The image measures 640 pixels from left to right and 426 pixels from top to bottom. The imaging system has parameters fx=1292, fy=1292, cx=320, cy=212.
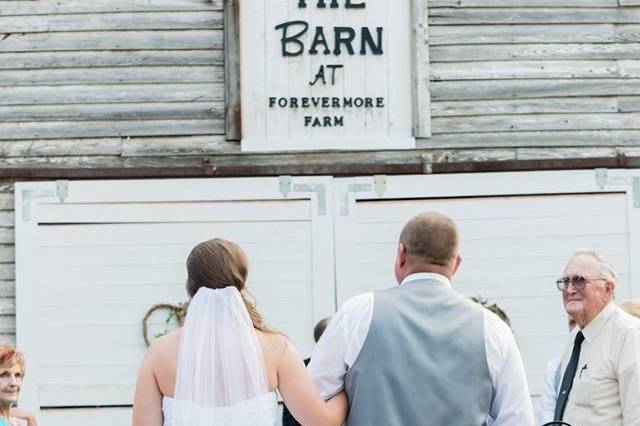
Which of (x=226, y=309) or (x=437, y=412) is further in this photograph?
(x=226, y=309)

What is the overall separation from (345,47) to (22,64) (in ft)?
7.97

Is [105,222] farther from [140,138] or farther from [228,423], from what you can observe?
[228,423]

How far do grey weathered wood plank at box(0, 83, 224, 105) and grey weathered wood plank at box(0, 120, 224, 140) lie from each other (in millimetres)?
165

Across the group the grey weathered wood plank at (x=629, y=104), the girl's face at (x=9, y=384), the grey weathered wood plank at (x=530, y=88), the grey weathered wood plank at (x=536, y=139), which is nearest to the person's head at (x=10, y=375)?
the girl's face at (x=9, y=384)

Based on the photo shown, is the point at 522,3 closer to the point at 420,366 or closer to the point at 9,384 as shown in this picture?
the point at 9,384

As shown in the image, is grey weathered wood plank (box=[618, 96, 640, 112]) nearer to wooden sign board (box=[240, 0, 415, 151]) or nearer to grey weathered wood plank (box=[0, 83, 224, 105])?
wooden sign board (box=[240, 0, 415, 151])

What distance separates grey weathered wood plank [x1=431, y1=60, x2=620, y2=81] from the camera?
9.77 meters

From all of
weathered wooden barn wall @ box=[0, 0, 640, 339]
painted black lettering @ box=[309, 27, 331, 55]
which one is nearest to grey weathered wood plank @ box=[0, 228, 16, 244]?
weathered wooden barn wall @ box=[0, 0, 640, 339]

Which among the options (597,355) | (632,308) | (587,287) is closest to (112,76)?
(632,308)

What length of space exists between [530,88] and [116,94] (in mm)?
3124

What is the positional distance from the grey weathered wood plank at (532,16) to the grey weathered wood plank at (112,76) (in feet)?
5.82

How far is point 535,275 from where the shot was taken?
9.63 m

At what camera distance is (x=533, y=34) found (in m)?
9.82

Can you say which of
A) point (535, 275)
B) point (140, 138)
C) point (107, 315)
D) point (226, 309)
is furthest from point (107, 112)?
point (226, 309)
